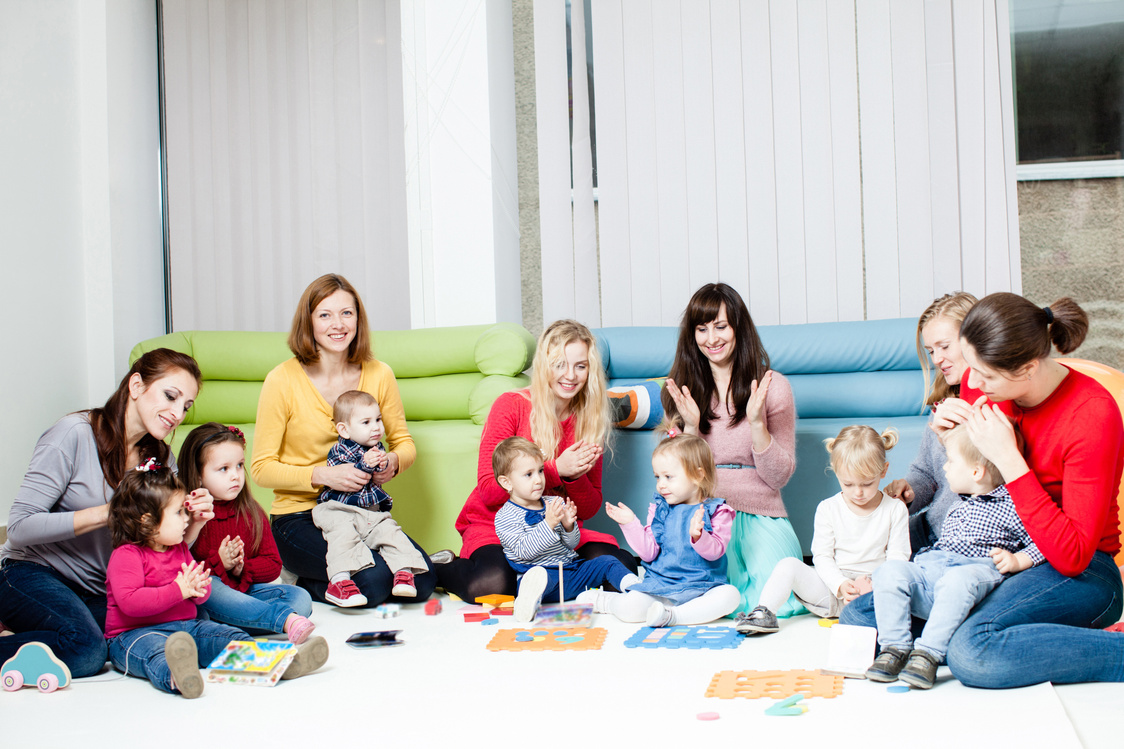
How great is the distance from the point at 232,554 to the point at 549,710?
41.0 inches

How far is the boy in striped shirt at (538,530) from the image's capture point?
2.46 metres

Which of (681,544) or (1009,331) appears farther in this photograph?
(681,544)

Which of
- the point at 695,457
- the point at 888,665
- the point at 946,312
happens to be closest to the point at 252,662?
the point at 695,457

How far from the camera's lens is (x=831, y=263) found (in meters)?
3.64

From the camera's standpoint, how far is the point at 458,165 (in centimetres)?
394

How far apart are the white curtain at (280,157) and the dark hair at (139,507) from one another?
2.14 meters

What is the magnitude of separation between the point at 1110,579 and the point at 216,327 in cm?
373

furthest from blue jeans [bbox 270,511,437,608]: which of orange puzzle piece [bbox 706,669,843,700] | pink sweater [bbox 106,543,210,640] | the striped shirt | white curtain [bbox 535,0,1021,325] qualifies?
white curtain [bbox 535,0,1021,325]

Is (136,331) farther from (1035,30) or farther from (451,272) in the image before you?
(1035,30)

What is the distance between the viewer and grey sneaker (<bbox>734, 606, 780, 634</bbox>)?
6.89ft

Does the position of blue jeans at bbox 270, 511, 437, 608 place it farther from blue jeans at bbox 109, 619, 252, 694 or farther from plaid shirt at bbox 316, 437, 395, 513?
blue jeans at bbox 109, 619, 252, 694

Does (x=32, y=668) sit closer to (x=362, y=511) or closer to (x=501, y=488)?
(x=362, y=511)

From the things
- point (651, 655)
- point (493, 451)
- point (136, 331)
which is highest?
point (136, 331)

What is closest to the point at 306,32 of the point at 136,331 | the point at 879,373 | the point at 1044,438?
the point at 136,331
